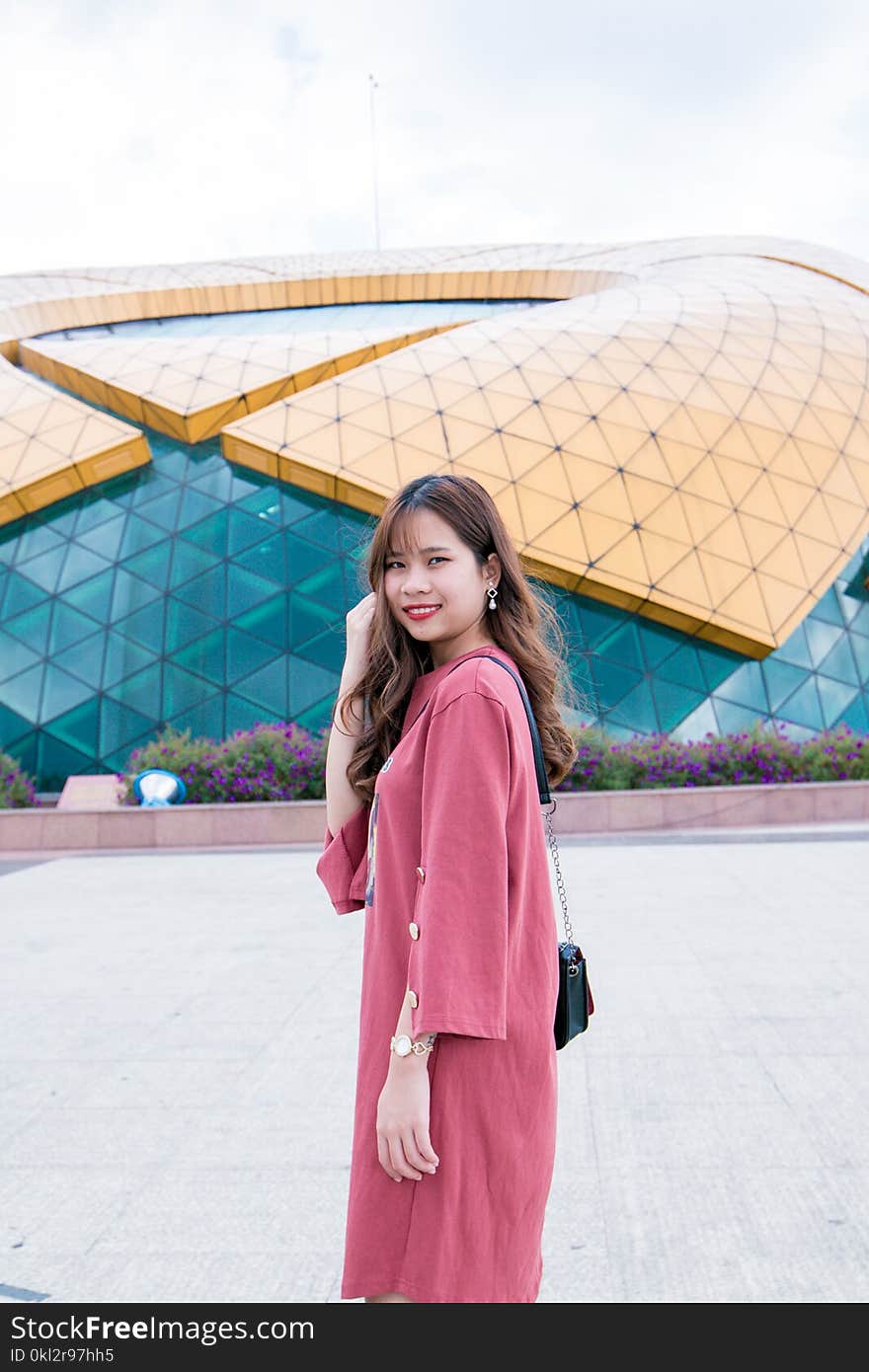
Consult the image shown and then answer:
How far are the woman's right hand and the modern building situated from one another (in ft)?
41.8

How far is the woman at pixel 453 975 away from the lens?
1.90 metres

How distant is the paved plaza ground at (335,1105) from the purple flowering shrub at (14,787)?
238 inches

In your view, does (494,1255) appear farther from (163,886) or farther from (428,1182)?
(163,886)

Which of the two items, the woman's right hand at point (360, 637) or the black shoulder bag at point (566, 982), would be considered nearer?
the black shoulder bag at point (566, 982)

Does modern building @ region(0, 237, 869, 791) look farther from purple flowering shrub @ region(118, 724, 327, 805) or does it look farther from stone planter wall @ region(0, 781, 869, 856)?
stone planter wall @ region(0, 781, 869, 856)

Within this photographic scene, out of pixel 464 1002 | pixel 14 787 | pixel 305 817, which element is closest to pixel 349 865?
pixel 464 1002

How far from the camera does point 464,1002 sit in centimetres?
187

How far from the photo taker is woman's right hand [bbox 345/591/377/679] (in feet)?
8.07

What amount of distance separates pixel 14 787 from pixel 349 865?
43.3ft

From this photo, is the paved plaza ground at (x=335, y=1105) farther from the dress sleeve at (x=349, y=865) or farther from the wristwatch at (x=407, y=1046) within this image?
the wristwatch at (x=407, y=1046)

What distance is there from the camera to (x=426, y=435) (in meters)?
17.2

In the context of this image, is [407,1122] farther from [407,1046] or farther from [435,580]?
[435,580]

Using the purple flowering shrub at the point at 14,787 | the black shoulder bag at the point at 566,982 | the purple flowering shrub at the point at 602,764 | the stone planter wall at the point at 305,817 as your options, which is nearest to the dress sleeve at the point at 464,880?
the black shoulder bag at the point at 566,982

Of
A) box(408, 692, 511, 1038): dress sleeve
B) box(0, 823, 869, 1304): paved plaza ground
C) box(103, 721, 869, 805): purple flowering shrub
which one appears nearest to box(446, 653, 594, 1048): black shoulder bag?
box(408, 692, 511, 1038): dress sleeve
